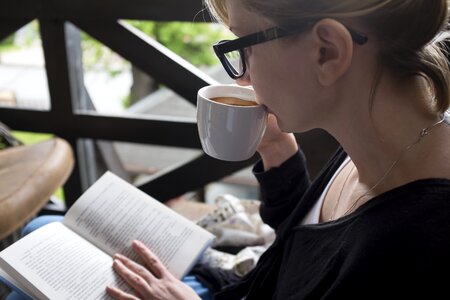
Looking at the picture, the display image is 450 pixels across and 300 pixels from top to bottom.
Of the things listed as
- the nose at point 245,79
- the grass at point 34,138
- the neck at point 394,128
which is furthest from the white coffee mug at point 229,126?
the grass at point 34,138

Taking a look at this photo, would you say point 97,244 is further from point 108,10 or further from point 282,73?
point 108,10

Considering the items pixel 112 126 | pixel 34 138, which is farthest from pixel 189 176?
pixel 34 138

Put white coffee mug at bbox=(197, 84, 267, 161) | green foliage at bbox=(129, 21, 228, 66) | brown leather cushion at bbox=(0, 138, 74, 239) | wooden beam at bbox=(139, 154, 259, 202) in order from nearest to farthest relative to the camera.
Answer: white coffee mug at bbox=(197, 84, 267, 161), brown leather cushion at bbox=(0, 138, 74, 239), wooden beam at bbox=(139, 154, 259, 202), green foliage at bbox=(129, 21, 228, 66)

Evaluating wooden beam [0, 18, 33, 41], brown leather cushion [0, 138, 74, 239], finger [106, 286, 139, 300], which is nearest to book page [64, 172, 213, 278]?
finger [106, 286, 139, 300]

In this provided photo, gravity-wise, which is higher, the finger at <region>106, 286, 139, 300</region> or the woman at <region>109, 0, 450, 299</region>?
the woman at <region>109, 0, 450, 299</region>

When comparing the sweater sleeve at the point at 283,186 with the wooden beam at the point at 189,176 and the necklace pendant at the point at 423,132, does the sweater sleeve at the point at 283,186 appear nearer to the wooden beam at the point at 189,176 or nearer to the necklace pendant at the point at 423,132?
the necklace pendant at the point at 423,132

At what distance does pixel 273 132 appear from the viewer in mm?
1027

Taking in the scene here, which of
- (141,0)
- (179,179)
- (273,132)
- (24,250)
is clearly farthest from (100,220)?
(141,0)

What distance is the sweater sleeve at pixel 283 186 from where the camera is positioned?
102 cm

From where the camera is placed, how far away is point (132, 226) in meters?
1.06

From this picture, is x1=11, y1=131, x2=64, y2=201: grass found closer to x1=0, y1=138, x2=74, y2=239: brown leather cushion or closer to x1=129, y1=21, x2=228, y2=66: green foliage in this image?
x1=0, y1=138, x2=74, y2=239: brown leather cushion

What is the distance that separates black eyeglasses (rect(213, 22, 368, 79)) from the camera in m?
0.61

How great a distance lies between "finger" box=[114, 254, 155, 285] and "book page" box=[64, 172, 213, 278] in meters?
0.05

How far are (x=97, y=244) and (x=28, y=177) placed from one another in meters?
0.48
